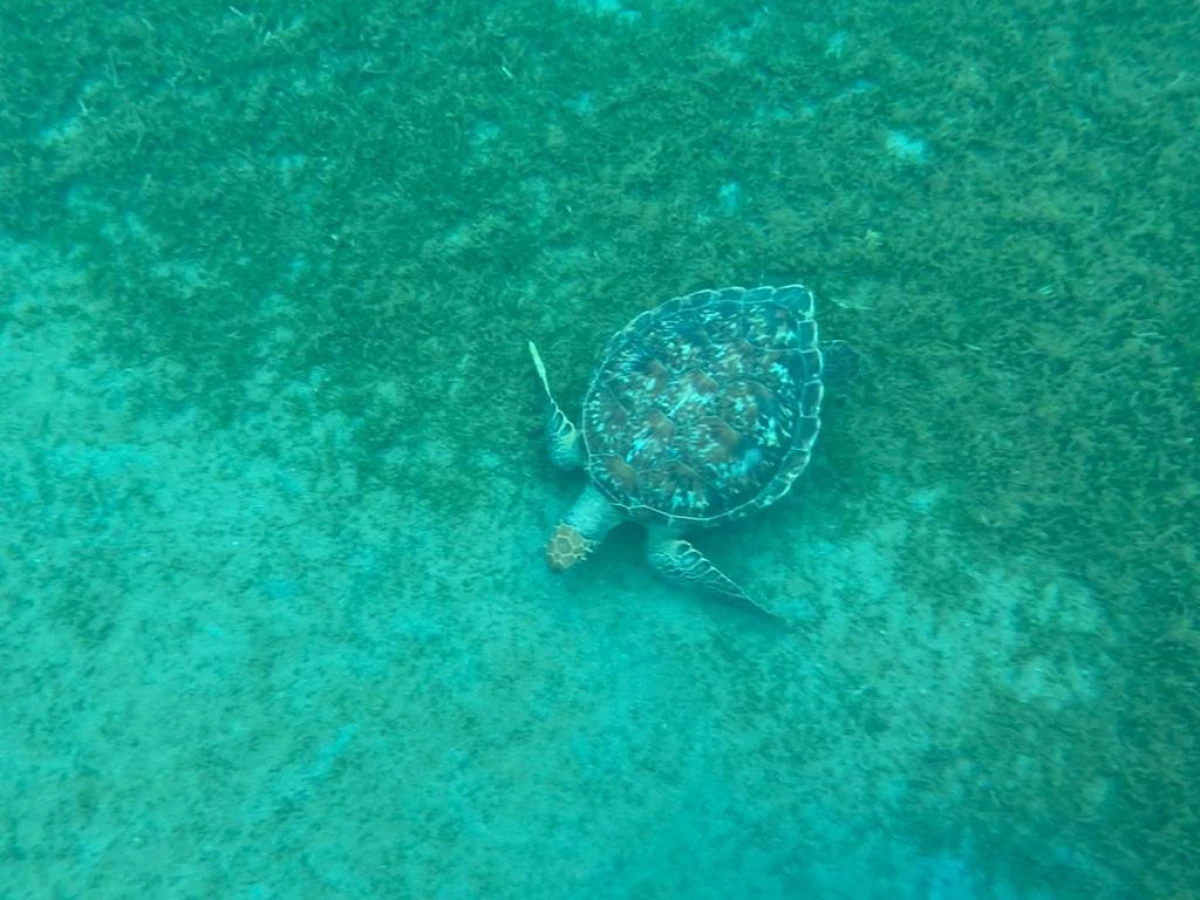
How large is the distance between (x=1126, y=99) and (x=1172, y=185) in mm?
491

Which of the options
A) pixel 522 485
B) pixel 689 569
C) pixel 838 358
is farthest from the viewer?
pixel 522 485

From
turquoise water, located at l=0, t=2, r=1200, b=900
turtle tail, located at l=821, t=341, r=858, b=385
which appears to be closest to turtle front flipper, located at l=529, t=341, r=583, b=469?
turquoise water, located at l=0, t=2, r=1200, b=900

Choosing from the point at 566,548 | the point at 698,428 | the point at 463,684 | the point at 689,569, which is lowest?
the point at 463,684

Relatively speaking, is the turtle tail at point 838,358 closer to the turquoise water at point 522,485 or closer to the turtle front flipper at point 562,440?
the turquoise water at point 522,485

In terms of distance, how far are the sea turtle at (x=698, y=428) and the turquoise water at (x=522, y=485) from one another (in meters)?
0.23

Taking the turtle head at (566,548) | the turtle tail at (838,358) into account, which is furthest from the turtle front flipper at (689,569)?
the turtle tail at (838,358)

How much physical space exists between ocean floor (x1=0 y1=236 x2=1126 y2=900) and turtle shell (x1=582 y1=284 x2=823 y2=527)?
31 cm

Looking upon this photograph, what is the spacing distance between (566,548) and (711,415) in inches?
34.8

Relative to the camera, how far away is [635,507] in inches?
130

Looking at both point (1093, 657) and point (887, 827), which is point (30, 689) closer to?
point (887, 827)

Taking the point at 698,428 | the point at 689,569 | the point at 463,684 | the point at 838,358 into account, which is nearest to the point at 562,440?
the point at 698,428

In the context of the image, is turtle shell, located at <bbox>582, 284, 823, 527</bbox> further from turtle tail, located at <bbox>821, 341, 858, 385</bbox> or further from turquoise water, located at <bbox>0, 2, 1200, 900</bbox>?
turquoise water, located at <bbox>0, 2, 1200, 900</bbox>

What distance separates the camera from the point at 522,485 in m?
3.57

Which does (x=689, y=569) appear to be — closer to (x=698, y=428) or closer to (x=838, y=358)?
(x=698, y=428)
